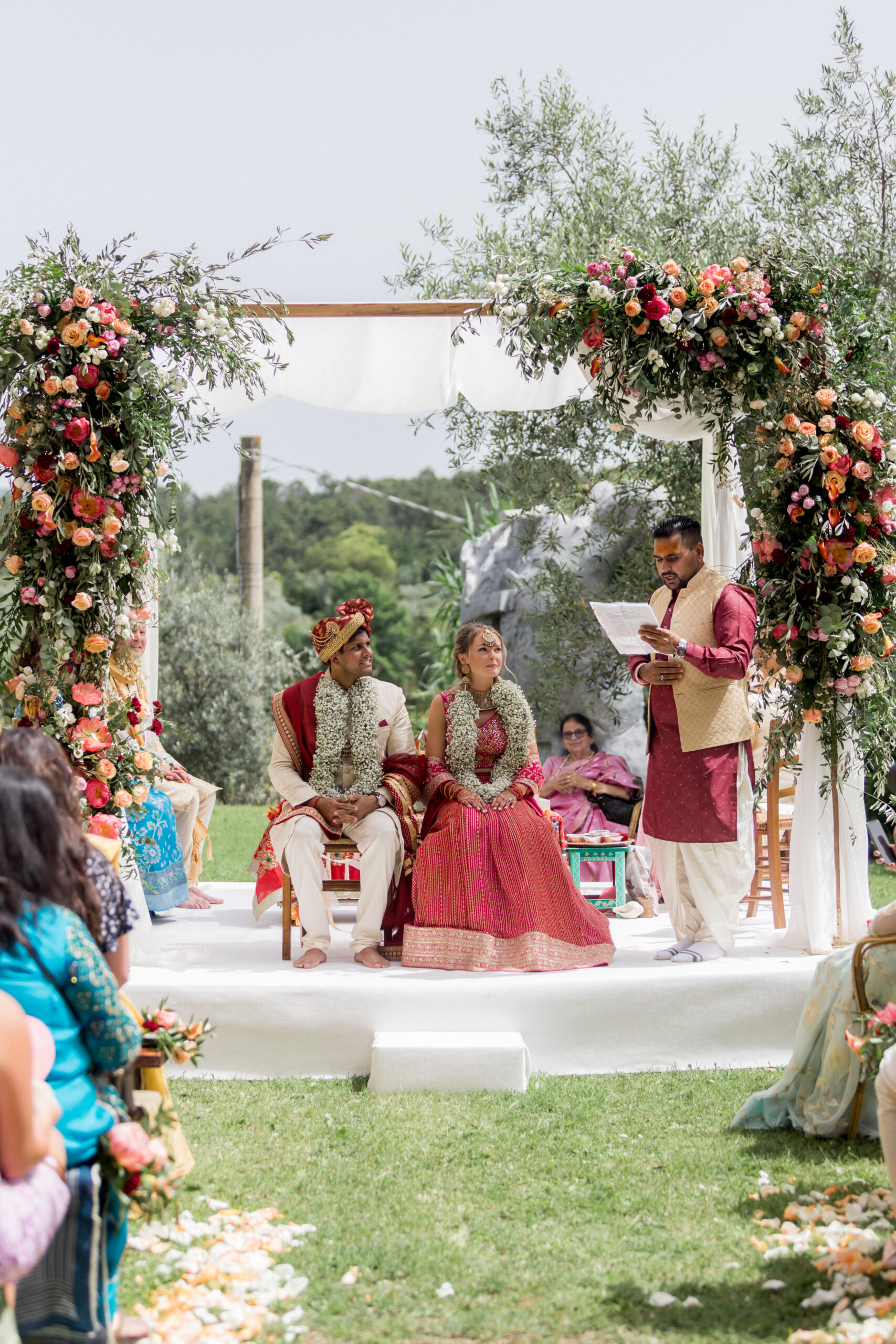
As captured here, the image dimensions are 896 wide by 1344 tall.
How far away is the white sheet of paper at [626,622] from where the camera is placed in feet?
18.1

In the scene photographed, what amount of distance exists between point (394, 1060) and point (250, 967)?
1.13 m

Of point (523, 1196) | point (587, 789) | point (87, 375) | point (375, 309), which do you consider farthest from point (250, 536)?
point (523, 1196)

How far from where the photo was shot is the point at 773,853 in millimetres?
6660

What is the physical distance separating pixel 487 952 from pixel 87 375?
122 inches

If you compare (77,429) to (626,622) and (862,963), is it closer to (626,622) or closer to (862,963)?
(626,622)

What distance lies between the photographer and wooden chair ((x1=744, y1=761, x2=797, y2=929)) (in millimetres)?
6637

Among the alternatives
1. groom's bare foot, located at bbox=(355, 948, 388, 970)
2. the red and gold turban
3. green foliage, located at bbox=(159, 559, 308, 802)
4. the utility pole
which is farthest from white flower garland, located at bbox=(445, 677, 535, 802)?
the utility pole

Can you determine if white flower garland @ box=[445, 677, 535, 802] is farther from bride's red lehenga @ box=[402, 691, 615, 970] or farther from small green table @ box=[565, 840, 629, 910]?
small green table @ box=[565, 840, 629, 910]

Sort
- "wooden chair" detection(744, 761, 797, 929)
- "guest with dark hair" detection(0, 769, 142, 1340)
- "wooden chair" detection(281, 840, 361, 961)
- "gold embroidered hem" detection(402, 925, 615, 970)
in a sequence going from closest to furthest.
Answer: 1. "guest with dark hair" detection(0, 769, 142, 1340)
2. "gold embroidered hem" detection(402, 925, 615, 970)
3. "wooden chair" detection(281, 840, 361, 961)
4. "wooden chair" detection(744, 761, 797, 929)

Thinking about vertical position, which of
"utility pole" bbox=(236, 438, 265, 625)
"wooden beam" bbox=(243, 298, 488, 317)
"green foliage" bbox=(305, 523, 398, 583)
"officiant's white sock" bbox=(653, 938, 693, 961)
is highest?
"green foliage" bbox=(305, 523, 398, 583)

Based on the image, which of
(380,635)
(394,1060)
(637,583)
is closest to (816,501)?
(394,1060)

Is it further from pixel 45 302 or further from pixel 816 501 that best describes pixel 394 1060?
pixel 45 302

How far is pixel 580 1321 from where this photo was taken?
3.08 m

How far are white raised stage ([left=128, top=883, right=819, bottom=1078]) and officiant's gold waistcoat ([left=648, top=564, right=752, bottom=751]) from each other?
3.56 feet
